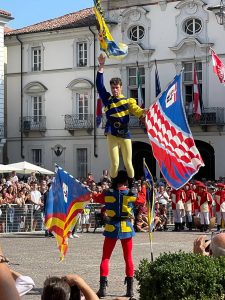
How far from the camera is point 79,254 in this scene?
56.6 feet

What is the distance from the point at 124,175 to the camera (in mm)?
11242

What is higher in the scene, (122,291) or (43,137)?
(43,137)

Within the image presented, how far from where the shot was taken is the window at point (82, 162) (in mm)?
47263

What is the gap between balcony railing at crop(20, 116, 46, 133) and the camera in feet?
159

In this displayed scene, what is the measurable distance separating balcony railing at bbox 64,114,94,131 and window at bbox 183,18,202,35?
8120 mm

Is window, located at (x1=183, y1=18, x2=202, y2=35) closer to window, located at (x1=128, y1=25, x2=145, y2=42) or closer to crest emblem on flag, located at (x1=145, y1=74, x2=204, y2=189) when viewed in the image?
window, located at (x1=128, y1=25, x2=145, y2=42)

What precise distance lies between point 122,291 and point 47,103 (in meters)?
37.5

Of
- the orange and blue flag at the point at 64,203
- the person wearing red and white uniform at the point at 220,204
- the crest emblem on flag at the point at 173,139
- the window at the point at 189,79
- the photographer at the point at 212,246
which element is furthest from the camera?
the window at the point at 189,79

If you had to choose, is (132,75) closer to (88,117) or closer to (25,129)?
(88,117)

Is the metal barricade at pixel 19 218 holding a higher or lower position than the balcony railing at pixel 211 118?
lower

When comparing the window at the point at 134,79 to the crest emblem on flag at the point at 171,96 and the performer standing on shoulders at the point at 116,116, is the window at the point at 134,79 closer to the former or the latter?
the performer standing on shoulders at the point at 116,116

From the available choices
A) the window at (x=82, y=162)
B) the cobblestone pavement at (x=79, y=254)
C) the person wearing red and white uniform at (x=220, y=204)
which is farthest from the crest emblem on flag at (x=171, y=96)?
the window at (x=82, y=162)

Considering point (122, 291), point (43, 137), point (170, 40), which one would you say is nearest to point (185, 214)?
point (122, 291)

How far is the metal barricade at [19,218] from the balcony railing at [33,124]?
899 inches
